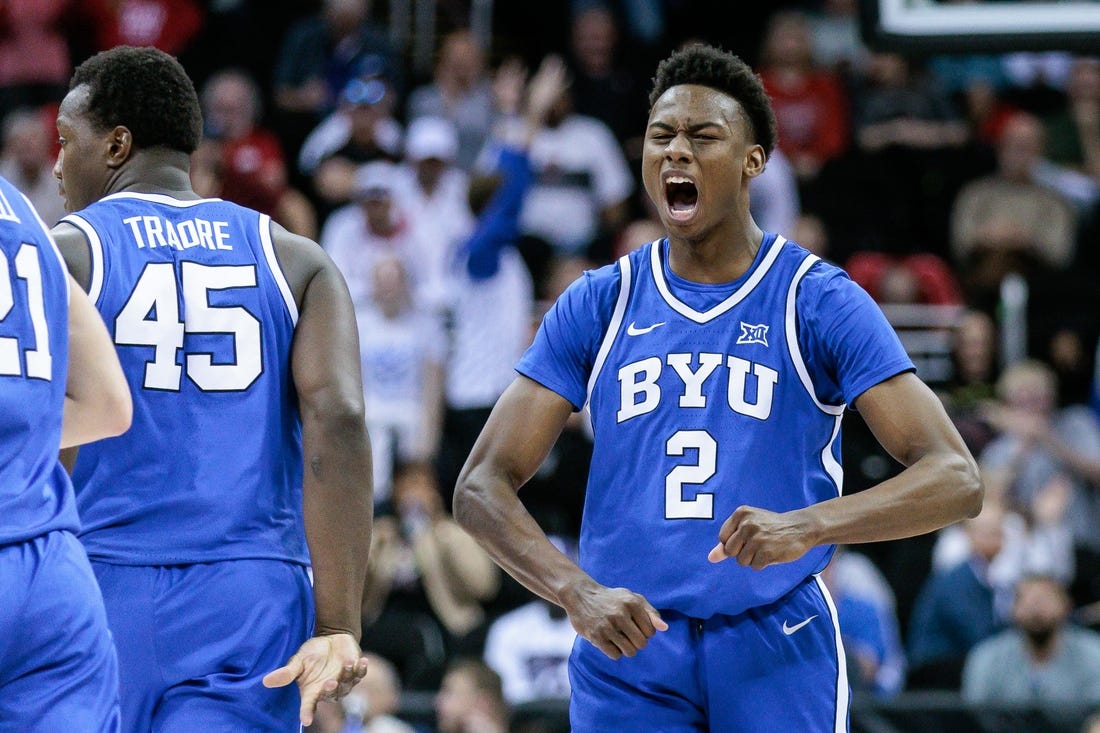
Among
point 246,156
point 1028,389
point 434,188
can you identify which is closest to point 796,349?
point 1028,389

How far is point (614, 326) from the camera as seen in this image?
491cm

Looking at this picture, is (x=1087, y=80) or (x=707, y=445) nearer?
(x=707, y=445)

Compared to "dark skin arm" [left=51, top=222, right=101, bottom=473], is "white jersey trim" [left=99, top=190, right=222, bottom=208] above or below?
above

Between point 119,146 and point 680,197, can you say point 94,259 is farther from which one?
point 680,197

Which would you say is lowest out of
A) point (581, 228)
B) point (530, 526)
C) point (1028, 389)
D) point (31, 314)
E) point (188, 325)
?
point (1028, 389)

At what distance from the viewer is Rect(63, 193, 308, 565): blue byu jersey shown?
4.48 m

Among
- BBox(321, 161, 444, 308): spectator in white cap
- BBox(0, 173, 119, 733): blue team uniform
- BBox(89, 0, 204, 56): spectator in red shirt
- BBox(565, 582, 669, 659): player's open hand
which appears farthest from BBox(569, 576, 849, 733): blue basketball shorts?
BBox(89, 0, 204, 56): spectator in red shirt

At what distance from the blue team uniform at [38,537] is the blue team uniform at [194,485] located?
1.69ft

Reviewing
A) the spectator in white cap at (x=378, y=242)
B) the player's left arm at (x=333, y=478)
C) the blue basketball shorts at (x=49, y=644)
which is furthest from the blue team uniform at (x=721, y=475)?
the spectator in white cap at (x=378, y=242)

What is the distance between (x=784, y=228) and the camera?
12930 millimetres

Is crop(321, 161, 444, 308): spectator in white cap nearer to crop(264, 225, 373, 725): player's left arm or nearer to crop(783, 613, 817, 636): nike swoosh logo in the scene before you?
crop(264, 225, 373, 725): player's left arm

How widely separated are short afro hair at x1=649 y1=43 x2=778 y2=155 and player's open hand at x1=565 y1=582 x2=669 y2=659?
4.66ft

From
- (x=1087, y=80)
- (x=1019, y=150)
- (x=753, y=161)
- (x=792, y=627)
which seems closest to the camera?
(x=792, y=627)

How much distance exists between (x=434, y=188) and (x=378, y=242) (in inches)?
29.9
